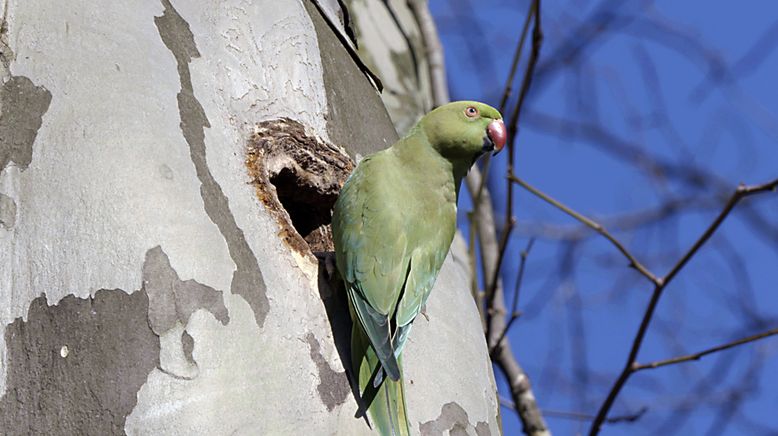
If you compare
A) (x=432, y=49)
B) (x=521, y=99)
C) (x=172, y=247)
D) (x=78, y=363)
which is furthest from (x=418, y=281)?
(x=432, y=49)

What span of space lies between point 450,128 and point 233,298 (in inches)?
35.1

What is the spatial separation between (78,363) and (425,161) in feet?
3.32

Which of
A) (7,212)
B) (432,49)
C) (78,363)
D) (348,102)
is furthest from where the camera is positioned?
(432,49)

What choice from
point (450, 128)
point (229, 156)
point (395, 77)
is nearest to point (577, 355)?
point (395, 77)

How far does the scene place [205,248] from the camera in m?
1.73

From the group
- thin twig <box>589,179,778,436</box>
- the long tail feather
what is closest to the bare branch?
thin twig <box>589,179,778,436</box>

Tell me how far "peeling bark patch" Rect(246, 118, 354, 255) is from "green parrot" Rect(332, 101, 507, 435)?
65mm

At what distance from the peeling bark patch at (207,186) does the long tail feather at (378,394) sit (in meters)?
0.21

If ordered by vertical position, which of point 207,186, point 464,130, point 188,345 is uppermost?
point 464,130

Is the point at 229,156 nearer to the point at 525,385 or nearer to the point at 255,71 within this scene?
the point at 255,71

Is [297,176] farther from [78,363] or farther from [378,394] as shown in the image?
[78,363]

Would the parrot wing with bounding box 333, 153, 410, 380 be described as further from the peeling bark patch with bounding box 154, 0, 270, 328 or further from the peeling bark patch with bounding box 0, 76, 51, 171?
the peeling bark patch with bounding box 0, 76, 51, 171

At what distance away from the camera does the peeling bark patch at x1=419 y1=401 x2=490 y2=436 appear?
1.89m

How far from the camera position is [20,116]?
1.77m
